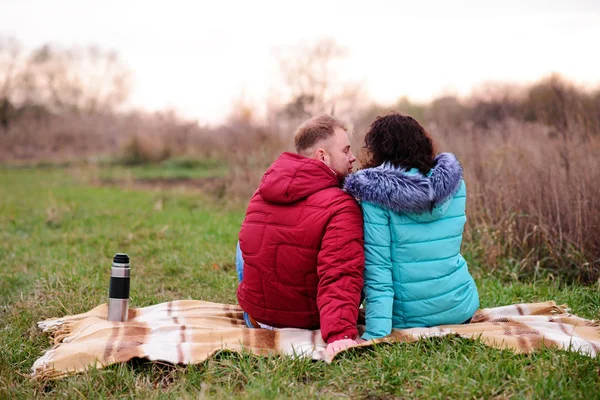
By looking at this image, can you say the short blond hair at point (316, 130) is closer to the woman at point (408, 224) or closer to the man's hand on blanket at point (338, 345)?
the woman at point (408, 224)

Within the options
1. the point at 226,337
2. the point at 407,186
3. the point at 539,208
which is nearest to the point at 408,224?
the point at 407,186

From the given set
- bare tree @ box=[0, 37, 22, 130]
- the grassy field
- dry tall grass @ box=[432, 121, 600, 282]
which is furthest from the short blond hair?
bare tree @ box=[0, 37, 22, 130]

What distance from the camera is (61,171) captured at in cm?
2061

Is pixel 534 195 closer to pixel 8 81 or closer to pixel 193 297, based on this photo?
pixel 193 297

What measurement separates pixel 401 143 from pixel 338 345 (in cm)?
115

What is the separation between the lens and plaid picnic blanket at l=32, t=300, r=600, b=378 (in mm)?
3254

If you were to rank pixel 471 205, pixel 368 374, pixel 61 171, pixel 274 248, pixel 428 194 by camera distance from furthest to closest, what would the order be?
pixel 61 171 → pixel 471 205 → pixel 274 248 → pixel 428 194 → pixel 368 374

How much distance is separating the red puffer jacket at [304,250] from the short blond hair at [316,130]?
16 centimetres

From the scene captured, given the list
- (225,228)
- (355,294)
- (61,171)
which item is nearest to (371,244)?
(355,294)

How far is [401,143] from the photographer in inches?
133

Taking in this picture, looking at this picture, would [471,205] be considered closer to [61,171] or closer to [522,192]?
[522,192]

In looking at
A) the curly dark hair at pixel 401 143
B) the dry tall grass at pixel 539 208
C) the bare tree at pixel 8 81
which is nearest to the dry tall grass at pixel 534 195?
the dry tall grass at pixel 539 208

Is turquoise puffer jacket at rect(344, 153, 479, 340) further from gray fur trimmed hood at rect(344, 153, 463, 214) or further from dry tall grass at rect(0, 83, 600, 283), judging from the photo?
dry tall grass at rect(0, 83, 600, 283)

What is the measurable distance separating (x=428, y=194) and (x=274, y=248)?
2.95ft
